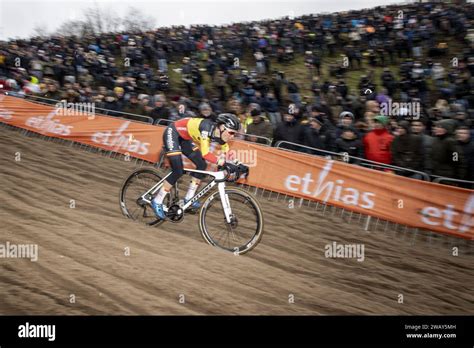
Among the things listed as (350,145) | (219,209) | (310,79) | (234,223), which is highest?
(310,79)

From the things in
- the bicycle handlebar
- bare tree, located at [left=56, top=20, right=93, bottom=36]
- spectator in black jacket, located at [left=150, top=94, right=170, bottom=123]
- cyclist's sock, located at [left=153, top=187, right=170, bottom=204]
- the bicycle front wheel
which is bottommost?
the bicycle front wheel

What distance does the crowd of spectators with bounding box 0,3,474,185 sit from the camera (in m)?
9.85

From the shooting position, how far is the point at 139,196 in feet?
25.1

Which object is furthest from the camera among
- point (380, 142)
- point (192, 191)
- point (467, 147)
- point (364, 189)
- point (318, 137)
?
point (318, 137)

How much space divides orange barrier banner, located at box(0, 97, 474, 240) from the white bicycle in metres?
3.27

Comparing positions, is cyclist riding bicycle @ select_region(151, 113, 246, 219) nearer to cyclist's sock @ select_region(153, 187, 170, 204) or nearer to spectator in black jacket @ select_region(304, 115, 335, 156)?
cyclist's sock @ select_region(153, 187, 170, 204)

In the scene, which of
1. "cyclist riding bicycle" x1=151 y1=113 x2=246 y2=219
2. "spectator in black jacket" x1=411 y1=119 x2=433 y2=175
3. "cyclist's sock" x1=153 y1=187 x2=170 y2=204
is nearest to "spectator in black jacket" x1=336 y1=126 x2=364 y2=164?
"spectator in black jacket" x1=411 y1=119 x2=433 y2=175

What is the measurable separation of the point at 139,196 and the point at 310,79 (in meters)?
15.2

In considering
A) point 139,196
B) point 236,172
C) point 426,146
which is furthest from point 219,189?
point 426,146

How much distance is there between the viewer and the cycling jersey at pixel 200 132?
6.71 meters

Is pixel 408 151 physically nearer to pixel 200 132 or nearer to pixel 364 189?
pixel 364 189

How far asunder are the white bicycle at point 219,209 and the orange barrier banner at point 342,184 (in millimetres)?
3273
